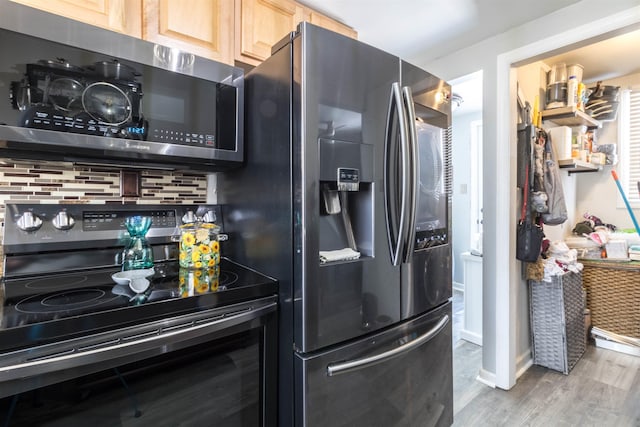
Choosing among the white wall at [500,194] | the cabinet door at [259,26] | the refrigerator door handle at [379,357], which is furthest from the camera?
the white wall at [500,194]

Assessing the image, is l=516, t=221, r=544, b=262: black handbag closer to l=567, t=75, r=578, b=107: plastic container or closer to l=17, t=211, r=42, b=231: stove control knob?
l=567, t=75, r=578, b=107: plastic container

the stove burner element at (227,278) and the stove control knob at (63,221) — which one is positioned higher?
the stove control knob at (63,221)

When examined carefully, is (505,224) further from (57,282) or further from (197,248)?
(57,282)

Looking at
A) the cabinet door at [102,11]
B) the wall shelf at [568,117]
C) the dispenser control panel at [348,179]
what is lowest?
the dispenser control panel at [348,179]

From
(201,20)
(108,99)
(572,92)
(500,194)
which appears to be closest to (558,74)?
(572,92)

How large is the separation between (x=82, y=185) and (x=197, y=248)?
0.55 m

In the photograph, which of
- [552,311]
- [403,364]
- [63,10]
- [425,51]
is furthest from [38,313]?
[552,311]

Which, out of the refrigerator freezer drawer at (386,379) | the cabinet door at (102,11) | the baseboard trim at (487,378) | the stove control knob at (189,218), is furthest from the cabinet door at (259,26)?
the baseboard trim at (487,378)

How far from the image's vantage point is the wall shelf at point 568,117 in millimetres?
2359

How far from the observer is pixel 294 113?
103cm

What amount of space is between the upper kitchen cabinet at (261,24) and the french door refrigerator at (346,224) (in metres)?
0.15

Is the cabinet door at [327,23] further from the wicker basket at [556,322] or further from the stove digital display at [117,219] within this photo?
the wicker basket at [556,322]

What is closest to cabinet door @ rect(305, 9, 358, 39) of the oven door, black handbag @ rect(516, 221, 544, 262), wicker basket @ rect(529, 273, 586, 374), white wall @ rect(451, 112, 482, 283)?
the oven door

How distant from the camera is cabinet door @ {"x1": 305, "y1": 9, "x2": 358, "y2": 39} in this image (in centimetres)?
164
